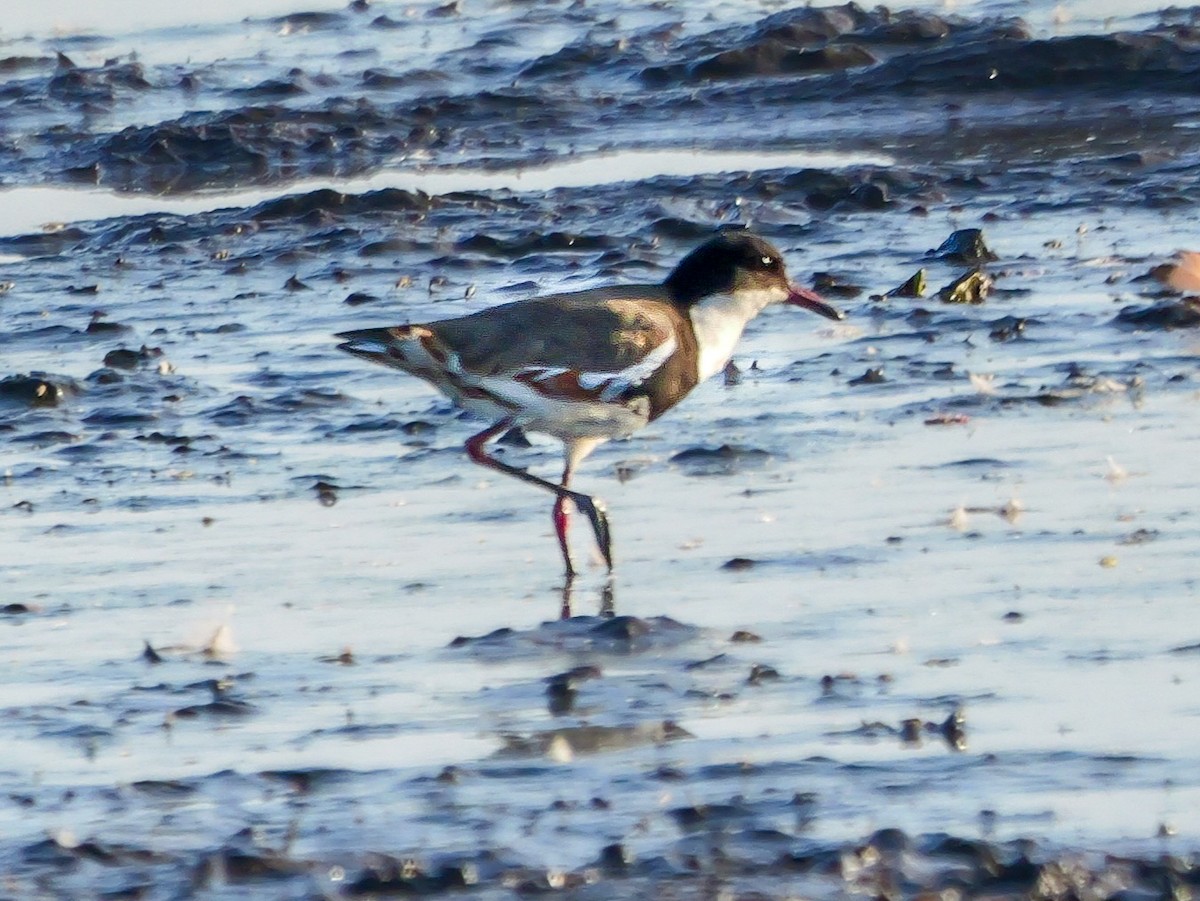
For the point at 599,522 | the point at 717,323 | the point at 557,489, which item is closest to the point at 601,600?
the point at 599,522

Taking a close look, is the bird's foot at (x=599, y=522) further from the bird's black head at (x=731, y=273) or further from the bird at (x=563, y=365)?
the bird's black head at (x=731, y=273)

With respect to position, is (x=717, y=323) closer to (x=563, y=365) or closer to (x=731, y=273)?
(x=731, y=273)

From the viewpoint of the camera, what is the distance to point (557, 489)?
22.7ft

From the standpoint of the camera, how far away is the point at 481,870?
430 centimetres

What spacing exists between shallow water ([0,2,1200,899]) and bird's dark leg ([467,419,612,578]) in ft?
0.30

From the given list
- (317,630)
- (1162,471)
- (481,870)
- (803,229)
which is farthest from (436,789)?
(803,229)

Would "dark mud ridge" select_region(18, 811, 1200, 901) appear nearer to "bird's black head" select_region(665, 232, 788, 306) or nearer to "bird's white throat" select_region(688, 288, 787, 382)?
"bird's white throat" select_region(688, 288, 787, 382)

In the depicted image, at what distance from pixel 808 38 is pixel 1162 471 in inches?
349

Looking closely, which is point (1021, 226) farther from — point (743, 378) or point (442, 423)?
point (442, 423)

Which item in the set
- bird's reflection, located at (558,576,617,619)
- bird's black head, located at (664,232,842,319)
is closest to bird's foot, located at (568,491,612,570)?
bird's reflection, located at (558,576,617,619)

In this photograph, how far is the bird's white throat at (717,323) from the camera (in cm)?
734

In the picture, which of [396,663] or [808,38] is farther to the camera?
[808,38]

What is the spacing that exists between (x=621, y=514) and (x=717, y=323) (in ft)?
2.30

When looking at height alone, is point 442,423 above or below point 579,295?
below
